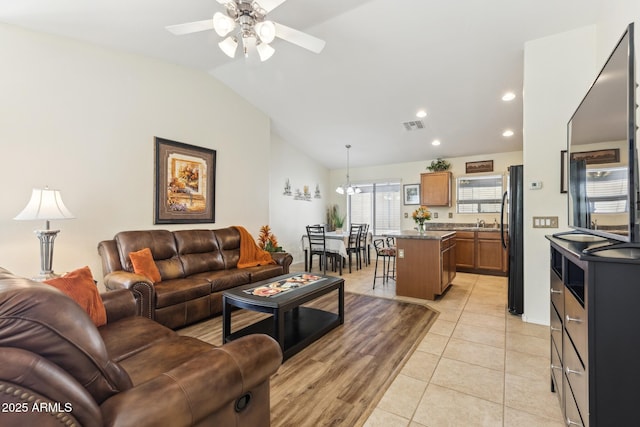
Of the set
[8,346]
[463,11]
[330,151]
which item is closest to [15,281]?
[8,346]

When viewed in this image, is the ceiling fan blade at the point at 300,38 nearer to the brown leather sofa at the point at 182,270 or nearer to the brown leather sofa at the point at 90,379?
the brown leather sofa at the point at 90,379

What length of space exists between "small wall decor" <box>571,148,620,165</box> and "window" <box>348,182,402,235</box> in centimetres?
551

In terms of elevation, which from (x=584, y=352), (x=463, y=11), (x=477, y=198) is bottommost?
(x=584, y=352)

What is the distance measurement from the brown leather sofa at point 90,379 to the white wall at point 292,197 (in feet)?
16.6

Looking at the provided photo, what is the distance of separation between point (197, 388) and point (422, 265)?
11.8ft

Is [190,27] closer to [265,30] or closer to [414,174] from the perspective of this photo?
[265,30]

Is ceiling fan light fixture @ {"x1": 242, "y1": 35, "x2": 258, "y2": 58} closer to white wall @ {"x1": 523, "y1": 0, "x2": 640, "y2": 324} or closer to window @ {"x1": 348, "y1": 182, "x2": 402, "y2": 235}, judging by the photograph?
white wall @ {"x1": 523, "y1": 0, "x2": 640, "y2": 324}

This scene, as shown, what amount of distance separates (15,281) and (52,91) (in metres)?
3.16

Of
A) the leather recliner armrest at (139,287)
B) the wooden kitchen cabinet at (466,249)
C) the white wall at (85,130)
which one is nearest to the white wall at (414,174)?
the wooden kitchen cabinet at (466,249)

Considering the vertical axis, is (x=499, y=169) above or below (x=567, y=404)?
above

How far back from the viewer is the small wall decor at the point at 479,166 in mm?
6047

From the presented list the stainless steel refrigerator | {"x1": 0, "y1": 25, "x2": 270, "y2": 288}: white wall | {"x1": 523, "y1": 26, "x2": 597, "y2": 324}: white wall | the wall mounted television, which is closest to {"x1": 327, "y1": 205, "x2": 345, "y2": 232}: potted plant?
{"x1": 0, "y1": 25, "x2": 270, "y2": 288}: white wall

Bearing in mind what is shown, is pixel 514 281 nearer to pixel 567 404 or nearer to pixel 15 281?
pixel 567 404

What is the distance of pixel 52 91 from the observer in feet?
9.87
